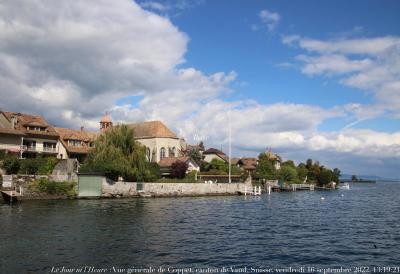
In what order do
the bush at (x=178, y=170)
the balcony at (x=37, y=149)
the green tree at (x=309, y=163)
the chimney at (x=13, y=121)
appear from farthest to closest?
the green tree at (x=309, y=163) → the bush at (x=178, y=170) → the chimney at (x=13, y=121) → the balcony at (x=37, y=149)

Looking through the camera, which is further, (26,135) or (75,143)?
(75,143)

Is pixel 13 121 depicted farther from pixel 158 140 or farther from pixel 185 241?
pixel 185 241

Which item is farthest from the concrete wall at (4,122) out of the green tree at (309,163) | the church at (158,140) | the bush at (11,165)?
the green tree at (309,163)

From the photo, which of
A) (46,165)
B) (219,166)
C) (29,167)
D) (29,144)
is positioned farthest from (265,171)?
(29,167)

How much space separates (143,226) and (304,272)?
1593cm

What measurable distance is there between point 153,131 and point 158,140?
3687mm

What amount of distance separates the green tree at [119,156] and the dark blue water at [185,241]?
2178cm

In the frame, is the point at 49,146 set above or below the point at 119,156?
above

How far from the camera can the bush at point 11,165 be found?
59.8 meters

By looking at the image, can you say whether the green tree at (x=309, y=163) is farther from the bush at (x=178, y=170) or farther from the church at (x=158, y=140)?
the bush at (x=178, y=170)

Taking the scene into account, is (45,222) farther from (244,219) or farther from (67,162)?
(67,162)

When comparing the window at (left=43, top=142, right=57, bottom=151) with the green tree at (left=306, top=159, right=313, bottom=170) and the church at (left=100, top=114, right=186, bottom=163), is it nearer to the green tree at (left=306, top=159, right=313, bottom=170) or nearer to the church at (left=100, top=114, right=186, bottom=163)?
the church at (left=100, top=114, right=186, bottom=163)

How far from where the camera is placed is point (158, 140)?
99.9 meters

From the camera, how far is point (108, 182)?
60438 millimetres
